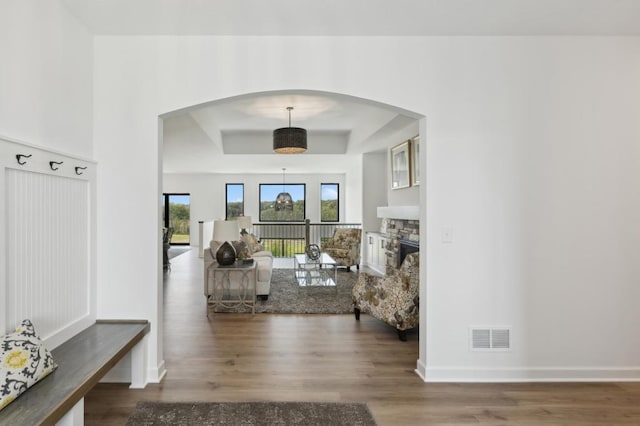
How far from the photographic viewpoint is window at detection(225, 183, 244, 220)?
12.1 m

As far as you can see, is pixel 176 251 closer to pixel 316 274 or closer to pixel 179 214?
pixel 179 214

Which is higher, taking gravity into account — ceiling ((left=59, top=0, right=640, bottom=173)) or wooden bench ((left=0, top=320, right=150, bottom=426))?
ceiling ((left=59, top=0, right=640, bottom=173))

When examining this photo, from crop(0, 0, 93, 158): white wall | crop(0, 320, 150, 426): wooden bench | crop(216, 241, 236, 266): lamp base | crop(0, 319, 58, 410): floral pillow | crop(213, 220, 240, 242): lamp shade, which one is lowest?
crop(0, 320, 150, 426): wooden bench

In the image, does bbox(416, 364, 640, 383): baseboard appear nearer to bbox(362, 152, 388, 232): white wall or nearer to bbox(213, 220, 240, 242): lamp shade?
bbox(213, 220, 240, 242): lamp shade

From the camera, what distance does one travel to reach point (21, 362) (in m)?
1.69

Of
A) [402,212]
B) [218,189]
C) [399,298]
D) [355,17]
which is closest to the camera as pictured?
[355,17]

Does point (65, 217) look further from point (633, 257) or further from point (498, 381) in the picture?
point (633, 257)

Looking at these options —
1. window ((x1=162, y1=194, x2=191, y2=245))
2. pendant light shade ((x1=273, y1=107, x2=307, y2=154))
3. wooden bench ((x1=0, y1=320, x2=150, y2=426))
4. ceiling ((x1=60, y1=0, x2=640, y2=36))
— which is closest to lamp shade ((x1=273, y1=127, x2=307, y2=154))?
pendant light shade ((x1=273, y1=107, x2=307, y2=154))

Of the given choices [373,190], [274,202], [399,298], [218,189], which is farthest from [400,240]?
[218,189]

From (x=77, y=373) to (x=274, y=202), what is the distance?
34.0ft

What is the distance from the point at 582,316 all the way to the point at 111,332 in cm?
365

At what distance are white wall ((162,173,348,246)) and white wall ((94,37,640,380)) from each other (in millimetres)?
9302

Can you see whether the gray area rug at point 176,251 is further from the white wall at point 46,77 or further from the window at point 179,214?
the white wall at point 46,77

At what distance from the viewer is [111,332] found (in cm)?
248
